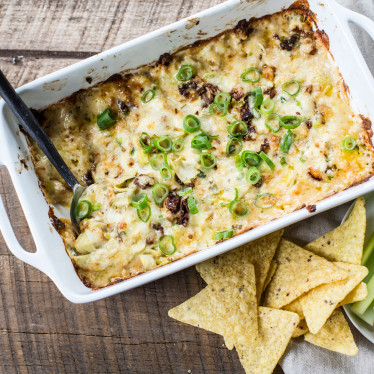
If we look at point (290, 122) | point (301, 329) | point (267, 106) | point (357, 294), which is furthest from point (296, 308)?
point (267, 106)

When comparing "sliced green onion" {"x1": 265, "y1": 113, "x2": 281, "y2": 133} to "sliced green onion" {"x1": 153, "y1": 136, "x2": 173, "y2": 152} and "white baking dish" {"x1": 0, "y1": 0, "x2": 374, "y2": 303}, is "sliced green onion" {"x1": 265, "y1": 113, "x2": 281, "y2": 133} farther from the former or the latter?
"sliced green onion" {"x1": 153, "y1": 136, "x2": 173, "y2": 152}

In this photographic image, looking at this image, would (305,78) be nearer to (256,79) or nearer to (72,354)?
(256,79)

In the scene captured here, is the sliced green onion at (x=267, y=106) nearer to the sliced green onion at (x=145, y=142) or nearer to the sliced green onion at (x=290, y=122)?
the sliced green onion at (x=290, y=122)

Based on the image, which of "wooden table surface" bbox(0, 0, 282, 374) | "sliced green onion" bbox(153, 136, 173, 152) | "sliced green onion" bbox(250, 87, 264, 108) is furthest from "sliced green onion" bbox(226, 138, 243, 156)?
"wooden table surface" bbox(0, 0, 282, 374)

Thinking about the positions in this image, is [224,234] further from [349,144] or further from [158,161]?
[349,144]

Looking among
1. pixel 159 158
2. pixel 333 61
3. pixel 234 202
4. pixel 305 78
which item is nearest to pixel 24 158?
pixel 159 158

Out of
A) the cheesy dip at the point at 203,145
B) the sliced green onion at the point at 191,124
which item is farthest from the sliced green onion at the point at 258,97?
the sliced green onion at the point at 191,124
